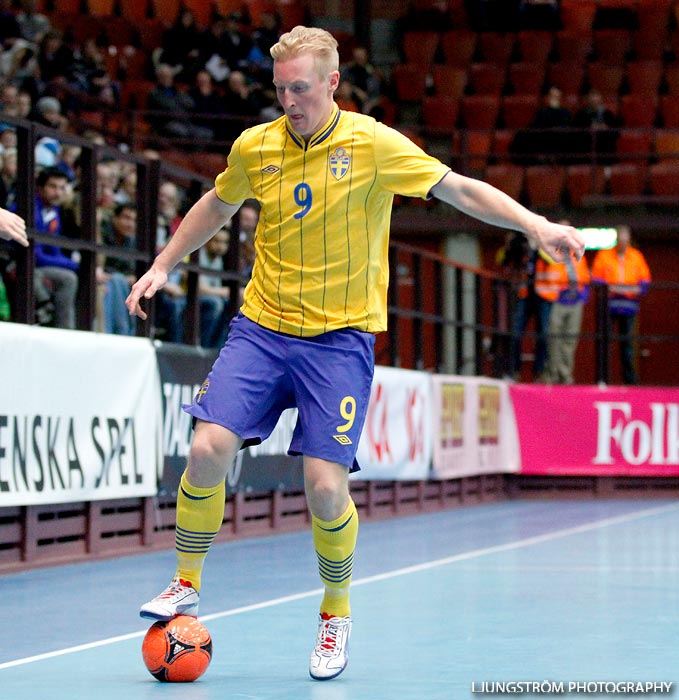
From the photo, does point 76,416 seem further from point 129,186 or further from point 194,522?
point 194,522

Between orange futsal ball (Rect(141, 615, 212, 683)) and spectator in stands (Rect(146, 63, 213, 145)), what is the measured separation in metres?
15.5

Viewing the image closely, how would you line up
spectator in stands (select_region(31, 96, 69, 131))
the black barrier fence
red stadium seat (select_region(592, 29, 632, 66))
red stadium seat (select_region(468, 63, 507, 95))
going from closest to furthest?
1. the black barrier fence
2. spectator in stands (select_region(31, 96, 69, 131))
3. red stadium seat (select_region(468, 63, 507, 95))
4. red stadium seat (select_region(592, 29, 632, 66))

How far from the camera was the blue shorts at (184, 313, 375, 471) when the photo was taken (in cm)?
495

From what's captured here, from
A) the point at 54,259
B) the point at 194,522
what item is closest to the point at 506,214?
the point at 194,522

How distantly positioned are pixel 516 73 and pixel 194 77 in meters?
4.90

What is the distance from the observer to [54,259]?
30.2ft

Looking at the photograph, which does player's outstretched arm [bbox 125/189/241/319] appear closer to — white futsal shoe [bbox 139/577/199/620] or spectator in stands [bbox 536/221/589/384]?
white futsal shoe [bbox 139/577/199/620]

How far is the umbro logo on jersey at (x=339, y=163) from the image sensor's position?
496 centimetres

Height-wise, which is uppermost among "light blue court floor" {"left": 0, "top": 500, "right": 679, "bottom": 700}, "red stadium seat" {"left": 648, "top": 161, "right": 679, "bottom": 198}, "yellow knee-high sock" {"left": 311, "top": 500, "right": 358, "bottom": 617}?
"red stadium seat" {"left": 648, "top": 161, "right": 679, "bottom": 198}

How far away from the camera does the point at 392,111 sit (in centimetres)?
2302

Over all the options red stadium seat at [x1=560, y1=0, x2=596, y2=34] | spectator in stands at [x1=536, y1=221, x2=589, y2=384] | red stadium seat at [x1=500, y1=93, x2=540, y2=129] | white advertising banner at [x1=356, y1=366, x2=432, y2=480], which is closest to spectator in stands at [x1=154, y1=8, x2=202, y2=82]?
red stadium seat at [x1=500, y1=93, x2=540, y2=129]

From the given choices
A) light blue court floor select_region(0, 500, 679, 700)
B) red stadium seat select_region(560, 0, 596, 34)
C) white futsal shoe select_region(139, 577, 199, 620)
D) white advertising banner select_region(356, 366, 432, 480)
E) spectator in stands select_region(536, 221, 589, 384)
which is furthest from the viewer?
red stadium seat select_region(560, 0, 596, 34)

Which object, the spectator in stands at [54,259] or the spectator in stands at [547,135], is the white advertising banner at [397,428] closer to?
the spectator in stands at [54,259]

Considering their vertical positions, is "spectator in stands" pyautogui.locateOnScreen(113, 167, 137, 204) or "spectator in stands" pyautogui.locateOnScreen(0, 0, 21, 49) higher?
"spectator in stands" pyautogui.locateOnScreen(0, 0, 21, 49)
